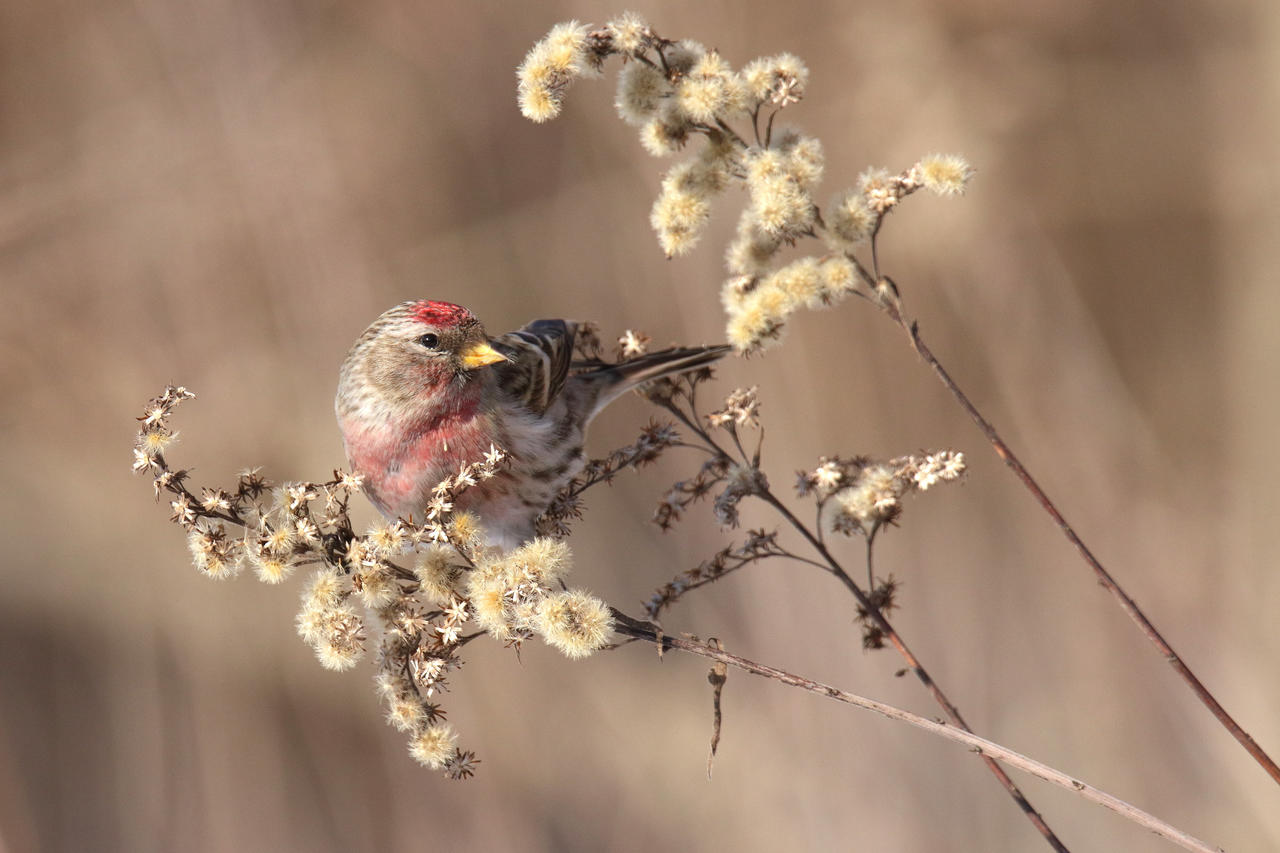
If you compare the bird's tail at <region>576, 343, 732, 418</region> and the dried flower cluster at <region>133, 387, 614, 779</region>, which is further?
the bird's tail at <region>576, 343, 732, 418</region>

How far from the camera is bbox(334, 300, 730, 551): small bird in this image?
104 inches

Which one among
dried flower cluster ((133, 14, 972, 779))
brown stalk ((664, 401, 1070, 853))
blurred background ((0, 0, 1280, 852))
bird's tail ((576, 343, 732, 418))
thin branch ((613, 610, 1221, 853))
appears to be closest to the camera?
thin branch ((613, 610, 1221, 853))

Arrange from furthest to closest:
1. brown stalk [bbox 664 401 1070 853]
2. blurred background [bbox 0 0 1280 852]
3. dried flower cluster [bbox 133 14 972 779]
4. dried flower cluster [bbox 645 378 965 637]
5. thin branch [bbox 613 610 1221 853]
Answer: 1. blurred background [bbox 0 0 1280 852]
2. dried flower cluster [bbox 645 378 965 637]
3. dried flower cluster [bbox 133 14 972 779]
4. brown stalk [bbox 664 401 1070 853]
5. thin branch [bbox 613 610 1221 853]

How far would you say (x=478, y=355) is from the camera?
268 centimetres

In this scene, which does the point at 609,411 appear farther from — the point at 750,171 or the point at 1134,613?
the point at 1134,613

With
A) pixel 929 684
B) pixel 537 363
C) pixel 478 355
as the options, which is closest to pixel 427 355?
pixel 478 355

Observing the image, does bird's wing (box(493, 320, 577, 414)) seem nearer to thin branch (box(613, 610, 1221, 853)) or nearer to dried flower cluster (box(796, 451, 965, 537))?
dried flower cluster (box(796, 451, 965, 537))

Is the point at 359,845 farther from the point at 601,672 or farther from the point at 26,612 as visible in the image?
the point at 26,612

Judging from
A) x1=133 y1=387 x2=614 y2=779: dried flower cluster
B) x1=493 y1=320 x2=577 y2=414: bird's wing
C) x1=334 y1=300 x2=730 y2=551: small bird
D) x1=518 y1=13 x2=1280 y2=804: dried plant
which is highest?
x1=493 y1=320 x2=577 y2=414: bird's wing

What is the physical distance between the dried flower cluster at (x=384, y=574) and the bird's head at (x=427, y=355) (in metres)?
0.93

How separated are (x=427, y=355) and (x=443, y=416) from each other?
0.16m

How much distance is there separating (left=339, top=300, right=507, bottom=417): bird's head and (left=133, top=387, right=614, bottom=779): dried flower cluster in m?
0.93

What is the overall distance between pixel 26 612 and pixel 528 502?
2.90 m

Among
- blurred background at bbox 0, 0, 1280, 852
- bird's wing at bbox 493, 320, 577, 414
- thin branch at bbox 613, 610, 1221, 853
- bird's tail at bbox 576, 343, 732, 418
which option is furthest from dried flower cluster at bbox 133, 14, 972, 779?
blurred background at bbox 0, 0, 1280, 852
